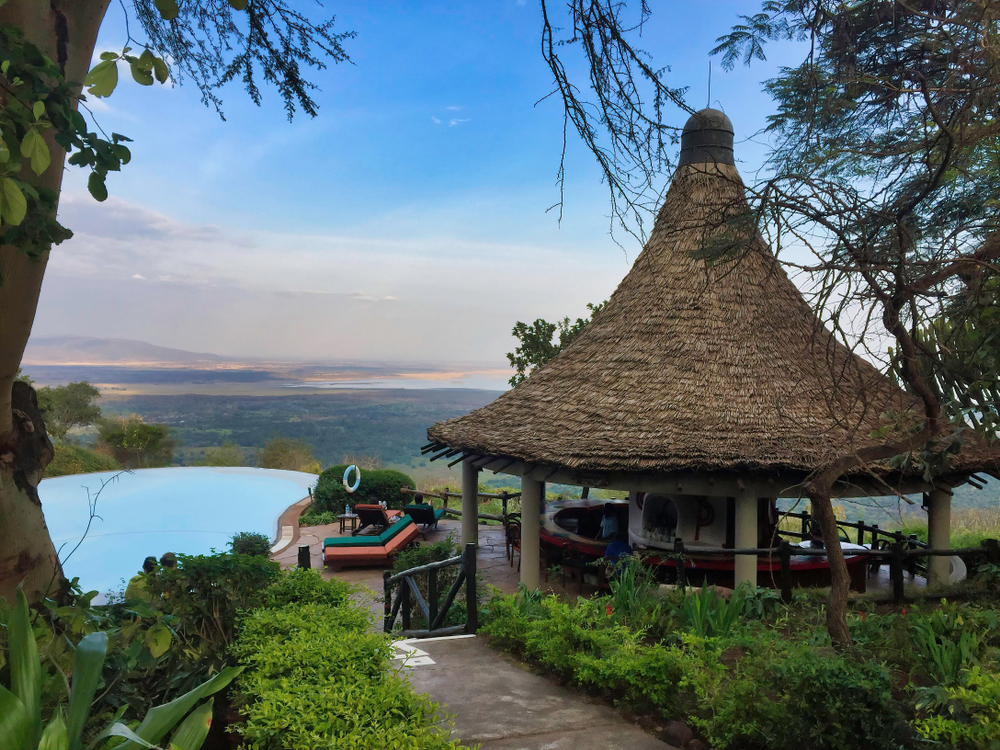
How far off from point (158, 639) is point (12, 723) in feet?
3.76

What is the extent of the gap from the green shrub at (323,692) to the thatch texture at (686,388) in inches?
211

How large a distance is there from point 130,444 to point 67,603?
2810 cm

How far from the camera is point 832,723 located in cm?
368

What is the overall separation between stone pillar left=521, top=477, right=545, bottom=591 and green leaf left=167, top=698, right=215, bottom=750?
7860 millimetres

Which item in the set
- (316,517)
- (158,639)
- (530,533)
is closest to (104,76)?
(158,639)

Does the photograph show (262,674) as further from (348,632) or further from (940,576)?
(940,576)

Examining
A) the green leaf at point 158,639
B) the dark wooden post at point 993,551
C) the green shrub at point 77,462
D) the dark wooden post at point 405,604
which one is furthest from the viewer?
the green shrub at point 77,462

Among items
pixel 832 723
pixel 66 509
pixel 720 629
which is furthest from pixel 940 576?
pixel 66 509

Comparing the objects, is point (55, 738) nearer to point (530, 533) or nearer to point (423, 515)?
point (530, 533)

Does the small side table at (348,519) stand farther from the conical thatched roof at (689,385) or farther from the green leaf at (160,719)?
the green leaf at (160,719)

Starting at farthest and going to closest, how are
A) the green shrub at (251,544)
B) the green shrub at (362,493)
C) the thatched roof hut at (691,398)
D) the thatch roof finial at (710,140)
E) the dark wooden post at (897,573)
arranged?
the green shrub at (362,493) → the green shrub at (251,544) → the thatch roof finial at (710,140) → the thatched roof hut at (691,398) → the dark wooden post at (897,573)

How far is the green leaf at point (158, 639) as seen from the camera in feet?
11.4

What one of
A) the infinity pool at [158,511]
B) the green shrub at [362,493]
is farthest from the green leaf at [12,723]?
the green shrub at [362,493]

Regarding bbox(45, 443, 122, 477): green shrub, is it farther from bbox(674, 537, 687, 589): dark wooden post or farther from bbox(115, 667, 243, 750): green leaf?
bbox(115, 667, 243, 750): green leaf
